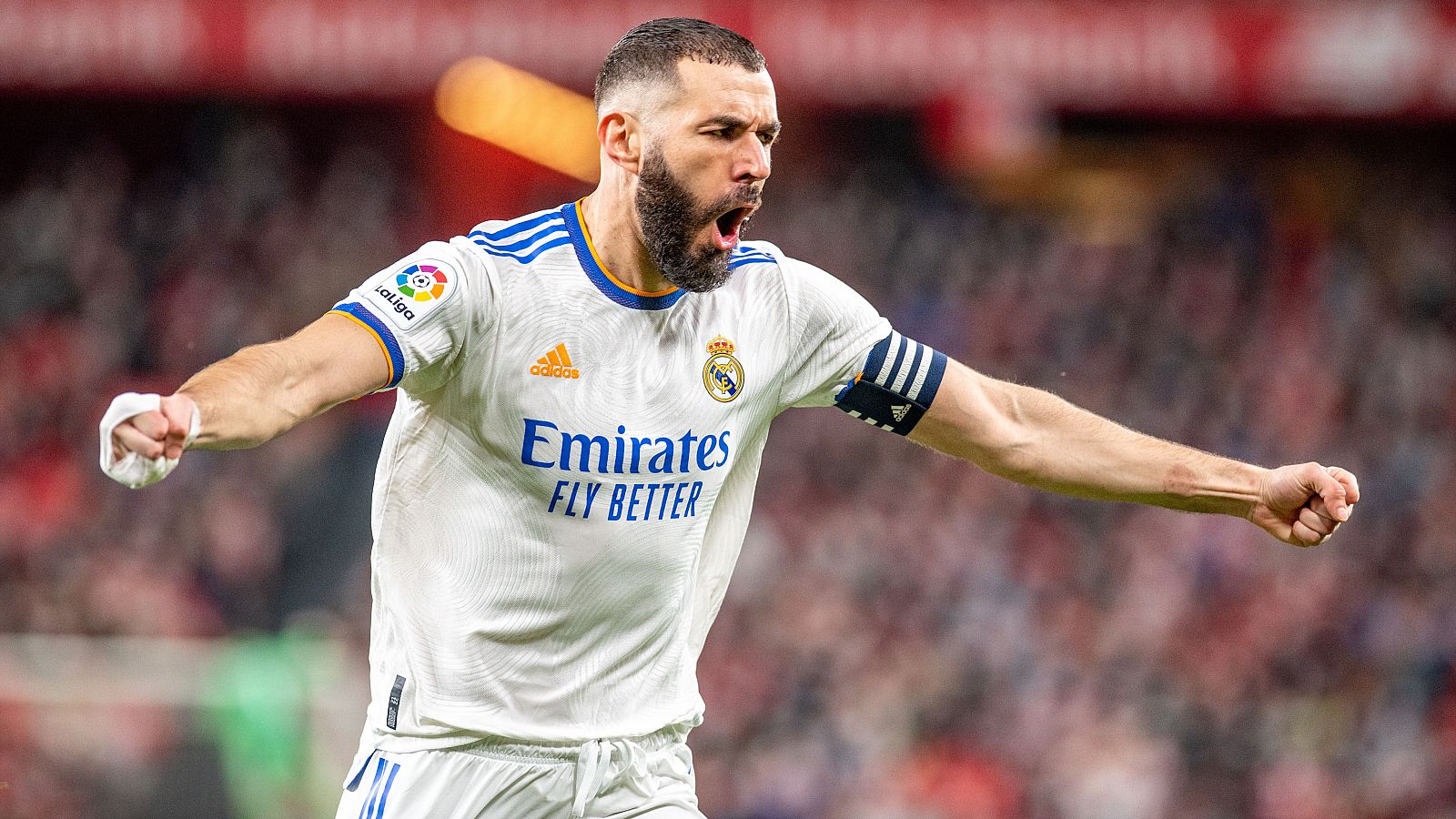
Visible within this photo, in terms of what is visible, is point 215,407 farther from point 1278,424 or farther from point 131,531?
point 1278,424

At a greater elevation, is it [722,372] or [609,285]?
[609,285]

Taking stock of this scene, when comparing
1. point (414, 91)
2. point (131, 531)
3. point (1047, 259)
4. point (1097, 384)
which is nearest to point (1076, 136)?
point (1047, 259)

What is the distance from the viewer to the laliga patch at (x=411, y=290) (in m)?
3.22

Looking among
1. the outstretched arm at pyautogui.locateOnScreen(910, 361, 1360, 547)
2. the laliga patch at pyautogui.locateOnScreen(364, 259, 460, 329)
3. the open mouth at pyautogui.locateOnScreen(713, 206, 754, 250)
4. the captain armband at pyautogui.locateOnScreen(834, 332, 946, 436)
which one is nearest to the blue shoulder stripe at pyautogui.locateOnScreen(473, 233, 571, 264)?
the laliga patch at pyautogui.locateOnScreen(364, 259, 460, 329)

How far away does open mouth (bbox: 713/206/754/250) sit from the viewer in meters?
3.56

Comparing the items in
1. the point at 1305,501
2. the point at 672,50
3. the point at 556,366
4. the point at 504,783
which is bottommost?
the point at 504,783

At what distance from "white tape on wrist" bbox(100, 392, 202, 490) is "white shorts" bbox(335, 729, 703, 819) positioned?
43.1 inches

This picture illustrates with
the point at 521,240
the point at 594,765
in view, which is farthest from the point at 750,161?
the point at 594,765

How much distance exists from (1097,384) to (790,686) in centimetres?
466

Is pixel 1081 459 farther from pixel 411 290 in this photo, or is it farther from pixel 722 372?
pixel 411 290

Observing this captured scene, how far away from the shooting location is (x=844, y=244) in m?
17.2

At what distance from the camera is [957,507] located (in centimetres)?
1370

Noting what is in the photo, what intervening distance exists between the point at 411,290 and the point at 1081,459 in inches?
61.5

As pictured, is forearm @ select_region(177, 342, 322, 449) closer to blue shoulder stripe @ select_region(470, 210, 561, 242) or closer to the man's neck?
blue shoulder stripe @ select_region(470, 210, 561, 242)
